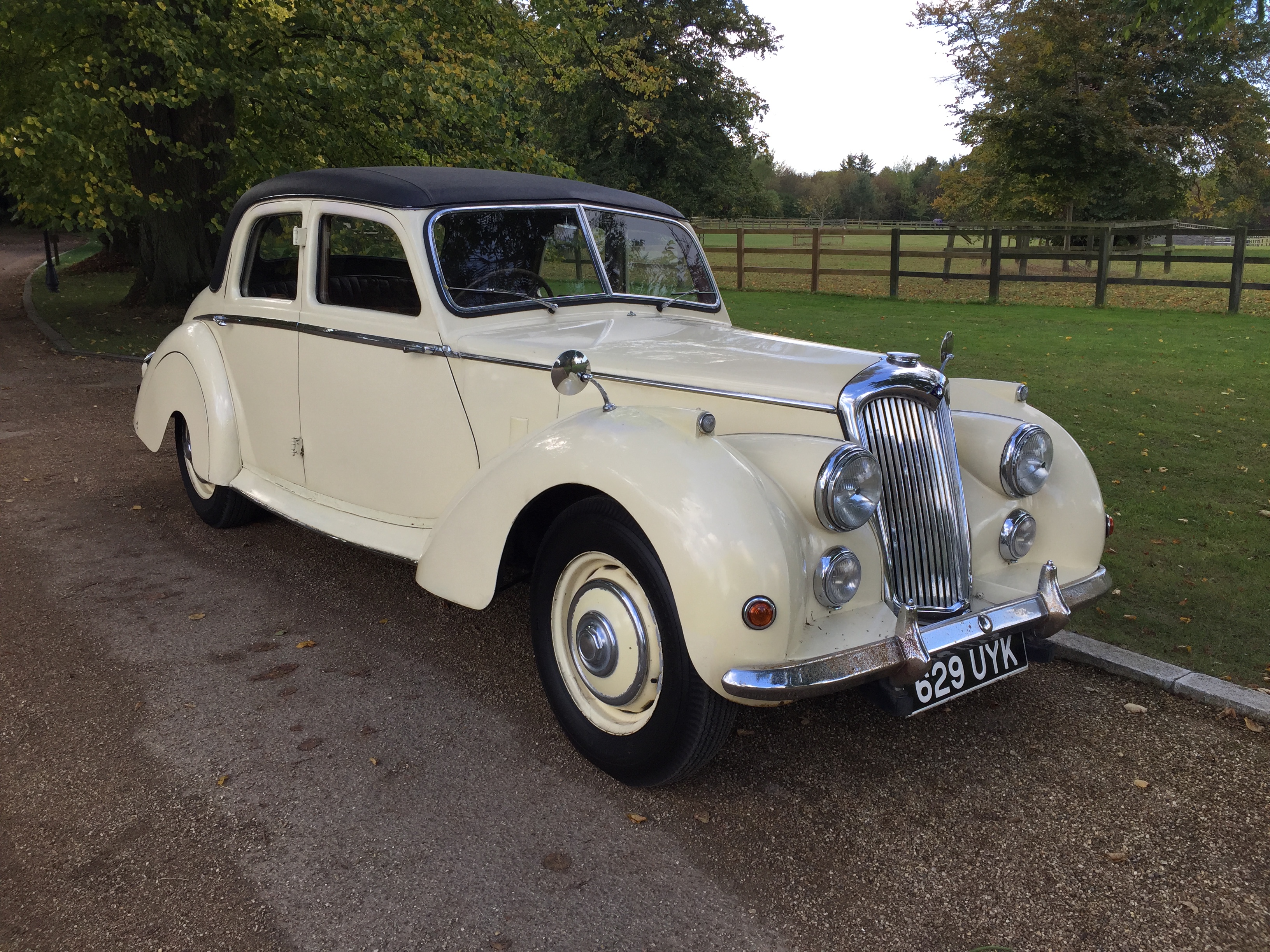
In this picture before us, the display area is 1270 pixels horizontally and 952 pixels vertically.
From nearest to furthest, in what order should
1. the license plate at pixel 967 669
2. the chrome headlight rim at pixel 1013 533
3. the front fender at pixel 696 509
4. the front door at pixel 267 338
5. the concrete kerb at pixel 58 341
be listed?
the front fender at pixel 696 509, the license plate at pixel 967 669, the chrome headlight rim at pixel 1013 533, the front door at pixel 267 338, the concrete kerb at pixel 58 341

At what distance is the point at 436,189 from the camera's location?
3.84 metres

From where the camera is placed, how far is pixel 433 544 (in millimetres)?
3375

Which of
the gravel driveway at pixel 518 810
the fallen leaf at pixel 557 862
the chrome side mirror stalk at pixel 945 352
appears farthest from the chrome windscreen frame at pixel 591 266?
the fallen leaf at pixel 557 862

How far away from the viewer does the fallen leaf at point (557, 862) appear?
258 centimetres

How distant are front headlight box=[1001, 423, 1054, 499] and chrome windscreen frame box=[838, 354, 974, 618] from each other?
0.63 ft

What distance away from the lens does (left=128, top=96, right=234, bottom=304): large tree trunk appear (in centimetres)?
1223

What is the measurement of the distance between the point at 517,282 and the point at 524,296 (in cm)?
7

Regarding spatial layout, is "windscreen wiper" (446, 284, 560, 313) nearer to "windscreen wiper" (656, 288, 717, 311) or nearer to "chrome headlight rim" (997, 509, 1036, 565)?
"windscreen wiper" (656, 288, 717, 311)

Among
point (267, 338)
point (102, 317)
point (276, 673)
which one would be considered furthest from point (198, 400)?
point (102, 317)

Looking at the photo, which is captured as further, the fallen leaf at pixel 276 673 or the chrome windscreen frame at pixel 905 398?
the fallen leaf at pixel 276 673

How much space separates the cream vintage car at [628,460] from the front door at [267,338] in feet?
0.07

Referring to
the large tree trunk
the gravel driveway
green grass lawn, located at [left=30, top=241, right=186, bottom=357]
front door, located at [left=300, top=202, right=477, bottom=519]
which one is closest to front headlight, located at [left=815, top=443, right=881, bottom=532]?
the gravel driveway

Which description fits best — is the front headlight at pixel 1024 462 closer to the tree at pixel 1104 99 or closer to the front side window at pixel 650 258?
the front side window at pixel 650 258

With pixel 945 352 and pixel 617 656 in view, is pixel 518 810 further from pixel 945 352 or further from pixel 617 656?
pixel 945 352
